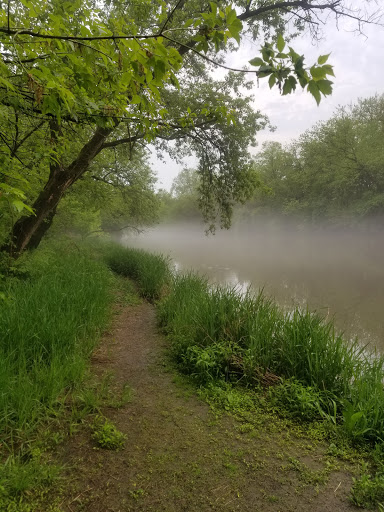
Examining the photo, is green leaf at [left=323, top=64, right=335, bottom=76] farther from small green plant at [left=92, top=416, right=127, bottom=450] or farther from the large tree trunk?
the large tree trunk

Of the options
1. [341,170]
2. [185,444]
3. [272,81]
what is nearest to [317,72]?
[272,81]

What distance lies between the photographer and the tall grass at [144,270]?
281 inches

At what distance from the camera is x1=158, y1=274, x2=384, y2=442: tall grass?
2.50m

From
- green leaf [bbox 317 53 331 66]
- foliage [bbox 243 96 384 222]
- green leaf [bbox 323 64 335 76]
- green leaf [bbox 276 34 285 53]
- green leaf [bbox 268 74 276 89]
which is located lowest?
green leaf [bbox 268 74 276 89]

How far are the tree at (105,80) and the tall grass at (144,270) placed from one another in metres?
2.78

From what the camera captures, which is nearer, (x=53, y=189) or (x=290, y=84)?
(x=290, y=84)

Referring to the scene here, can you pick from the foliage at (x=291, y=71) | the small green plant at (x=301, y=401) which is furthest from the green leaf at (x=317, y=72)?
the small green plant at (x=301, y=401)

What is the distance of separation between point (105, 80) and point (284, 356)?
3051 millimetres

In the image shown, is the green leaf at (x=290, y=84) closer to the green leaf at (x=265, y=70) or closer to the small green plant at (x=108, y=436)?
the green leaf at (x=265, y=70)

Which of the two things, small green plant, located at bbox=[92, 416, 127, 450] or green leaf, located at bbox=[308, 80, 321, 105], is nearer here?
green leaf, located at bbox=[308, 80, 321, 105]

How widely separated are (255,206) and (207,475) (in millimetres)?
44698

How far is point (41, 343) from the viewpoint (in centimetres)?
292

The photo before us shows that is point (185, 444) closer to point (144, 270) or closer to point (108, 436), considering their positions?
point (108, 436)

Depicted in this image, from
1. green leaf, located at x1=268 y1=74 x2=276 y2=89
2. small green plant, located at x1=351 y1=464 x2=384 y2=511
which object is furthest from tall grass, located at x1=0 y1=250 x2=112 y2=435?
green leaf, located at x1=268 y1=74 x2=276 y2=89
